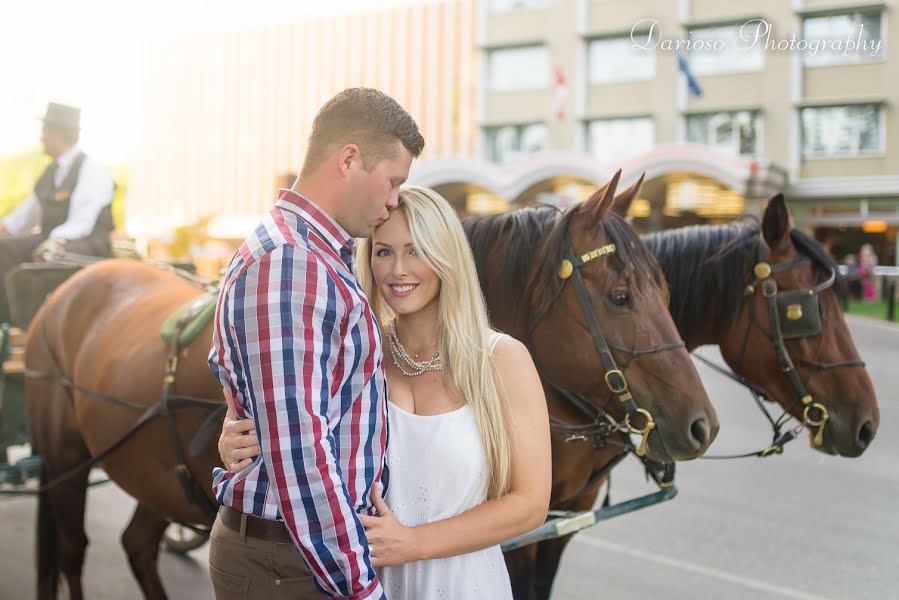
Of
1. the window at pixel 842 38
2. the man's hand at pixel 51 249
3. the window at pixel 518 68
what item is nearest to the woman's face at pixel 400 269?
the man's hand at pixel 51 249

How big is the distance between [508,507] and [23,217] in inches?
180

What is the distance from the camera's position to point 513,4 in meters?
34.4

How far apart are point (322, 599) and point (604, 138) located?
3194 centimetres

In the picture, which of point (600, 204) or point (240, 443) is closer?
point (240, 443)

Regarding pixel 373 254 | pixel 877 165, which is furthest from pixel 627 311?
pixel 877 165

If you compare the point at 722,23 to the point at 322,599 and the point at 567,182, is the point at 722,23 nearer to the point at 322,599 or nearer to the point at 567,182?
the point at 567,182

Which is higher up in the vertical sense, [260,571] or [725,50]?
[725,50]

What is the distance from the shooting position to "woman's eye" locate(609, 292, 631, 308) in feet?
9.03

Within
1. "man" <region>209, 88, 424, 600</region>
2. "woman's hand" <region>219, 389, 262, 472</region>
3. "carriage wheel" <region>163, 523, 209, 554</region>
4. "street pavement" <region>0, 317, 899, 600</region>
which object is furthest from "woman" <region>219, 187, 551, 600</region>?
"carriage wheel" <region>163, 523, 209, 554</region>

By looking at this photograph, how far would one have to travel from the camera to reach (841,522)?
219 inches

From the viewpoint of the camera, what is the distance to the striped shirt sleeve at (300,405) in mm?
1475

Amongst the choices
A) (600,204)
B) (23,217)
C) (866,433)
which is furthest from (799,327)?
(23,217)

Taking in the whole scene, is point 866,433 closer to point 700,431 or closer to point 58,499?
point 700,431

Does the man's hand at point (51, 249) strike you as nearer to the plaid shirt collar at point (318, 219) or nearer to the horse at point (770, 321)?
the horse at point (770, 321)
